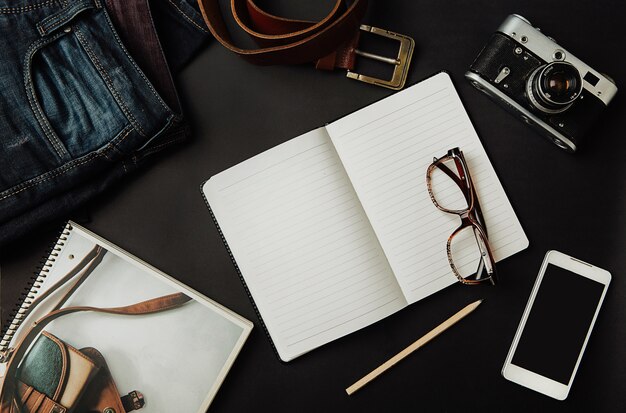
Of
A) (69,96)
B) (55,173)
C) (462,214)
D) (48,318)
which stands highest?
(462,214)

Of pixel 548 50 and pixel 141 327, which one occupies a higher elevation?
pixel 548 50

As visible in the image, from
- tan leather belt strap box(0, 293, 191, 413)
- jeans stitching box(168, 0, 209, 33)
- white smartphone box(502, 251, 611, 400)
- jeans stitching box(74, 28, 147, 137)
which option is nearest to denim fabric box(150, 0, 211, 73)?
jeans stitching box(168, 0, 209, 33)

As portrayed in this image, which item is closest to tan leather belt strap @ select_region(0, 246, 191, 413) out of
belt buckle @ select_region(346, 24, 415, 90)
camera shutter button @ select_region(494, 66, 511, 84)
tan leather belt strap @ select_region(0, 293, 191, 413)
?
tan leather belt strap @ select_region(0, 293, 191, 413)

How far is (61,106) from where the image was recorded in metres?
0.70

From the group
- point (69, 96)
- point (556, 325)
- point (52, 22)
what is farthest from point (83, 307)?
point (556, 325)

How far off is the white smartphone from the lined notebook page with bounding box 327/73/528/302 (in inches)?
2.8

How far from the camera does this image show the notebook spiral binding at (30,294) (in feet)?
2.35

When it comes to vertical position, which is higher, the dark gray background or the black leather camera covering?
the black leather camera covering

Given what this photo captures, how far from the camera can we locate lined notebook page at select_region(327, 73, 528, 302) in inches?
28.9

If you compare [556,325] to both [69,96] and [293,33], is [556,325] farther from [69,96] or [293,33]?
[69,96]

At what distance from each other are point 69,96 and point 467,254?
0.62 meters

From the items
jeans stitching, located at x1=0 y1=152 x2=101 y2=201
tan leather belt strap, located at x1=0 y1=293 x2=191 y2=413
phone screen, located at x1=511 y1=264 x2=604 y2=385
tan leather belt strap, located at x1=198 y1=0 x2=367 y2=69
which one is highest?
tan leather belt strap, located at x1=198 y1=0 x2=367 y2=69

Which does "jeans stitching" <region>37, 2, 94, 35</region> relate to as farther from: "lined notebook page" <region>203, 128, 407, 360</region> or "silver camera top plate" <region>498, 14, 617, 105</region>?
"silver camera top plate" <region>498, 14, 617, 105</region>

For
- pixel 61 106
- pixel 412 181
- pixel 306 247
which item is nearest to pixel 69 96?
pixel 61 106
